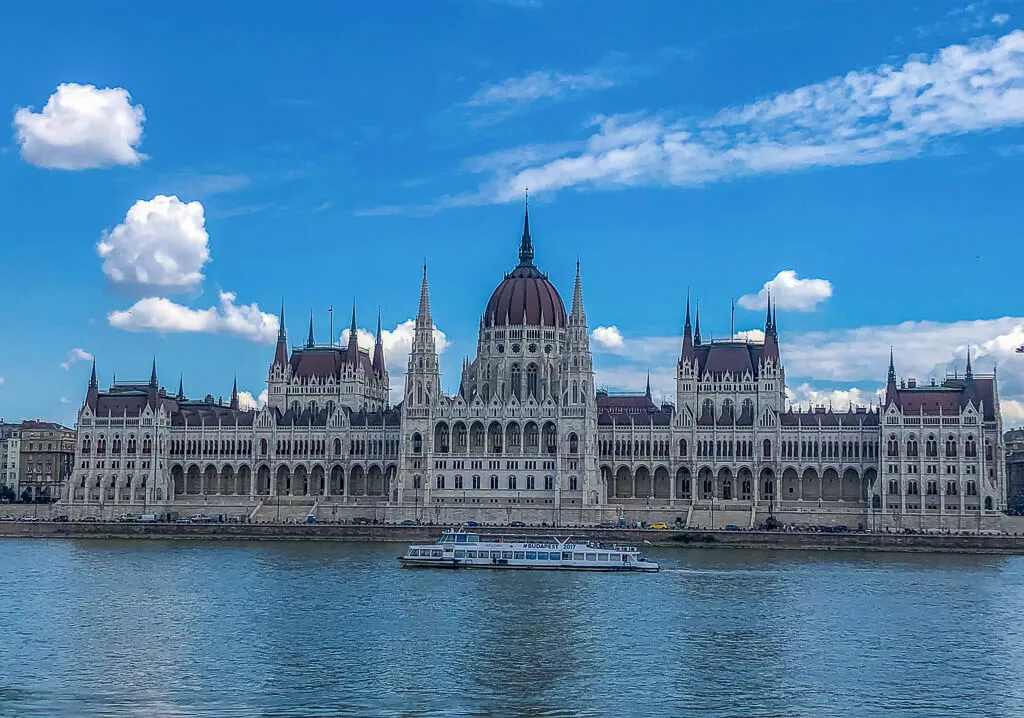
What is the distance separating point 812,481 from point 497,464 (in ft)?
103

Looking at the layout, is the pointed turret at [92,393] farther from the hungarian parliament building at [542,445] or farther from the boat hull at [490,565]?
the boat hull at [490,565]

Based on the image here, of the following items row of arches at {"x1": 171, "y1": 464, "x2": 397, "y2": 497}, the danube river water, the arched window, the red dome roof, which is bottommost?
the danube river water

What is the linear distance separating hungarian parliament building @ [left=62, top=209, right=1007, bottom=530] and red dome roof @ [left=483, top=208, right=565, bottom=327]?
25 cm

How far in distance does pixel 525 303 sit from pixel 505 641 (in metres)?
90.5

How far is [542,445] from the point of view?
138 metres

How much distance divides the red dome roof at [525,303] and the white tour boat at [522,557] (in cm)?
5365

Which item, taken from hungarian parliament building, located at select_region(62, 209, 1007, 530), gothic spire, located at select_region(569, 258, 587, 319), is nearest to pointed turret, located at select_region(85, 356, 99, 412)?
hungarian parliament building, located at select_region(62, 209, 1007, 530)

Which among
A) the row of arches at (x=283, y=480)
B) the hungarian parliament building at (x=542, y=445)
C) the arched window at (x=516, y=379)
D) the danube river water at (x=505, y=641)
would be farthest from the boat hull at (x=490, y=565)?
the arched window at (x=516, y=379)

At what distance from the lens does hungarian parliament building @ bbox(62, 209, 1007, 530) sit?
131625 mm

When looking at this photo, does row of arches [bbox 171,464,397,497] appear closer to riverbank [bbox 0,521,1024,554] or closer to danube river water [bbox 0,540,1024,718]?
riverbank [bbox 0,521,1024,554]

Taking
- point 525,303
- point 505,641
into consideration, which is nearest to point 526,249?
point 525,303

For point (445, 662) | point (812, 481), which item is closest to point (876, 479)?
point (812, 481)

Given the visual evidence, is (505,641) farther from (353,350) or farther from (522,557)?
A: (353,350)

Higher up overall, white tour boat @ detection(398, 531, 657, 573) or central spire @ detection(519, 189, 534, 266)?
central spire @ detection(519, 189, 534, 266)
